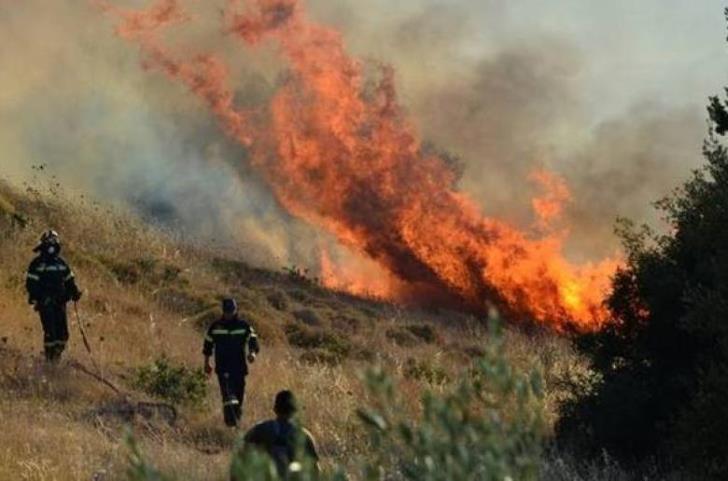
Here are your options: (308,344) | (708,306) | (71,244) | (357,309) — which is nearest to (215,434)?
(708,306)

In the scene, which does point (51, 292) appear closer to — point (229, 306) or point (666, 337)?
point (229, 306)

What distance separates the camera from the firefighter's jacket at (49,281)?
17516 mm

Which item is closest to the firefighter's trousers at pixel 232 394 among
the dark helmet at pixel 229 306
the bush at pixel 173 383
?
the dark helmet at pixel 229 306

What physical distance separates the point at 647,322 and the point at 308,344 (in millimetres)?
14702

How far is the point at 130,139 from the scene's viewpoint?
55375 millimetres

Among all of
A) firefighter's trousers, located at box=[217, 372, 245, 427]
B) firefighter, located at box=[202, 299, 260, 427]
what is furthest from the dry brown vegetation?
firefighter, located at box=[202, 299, 260, 427]

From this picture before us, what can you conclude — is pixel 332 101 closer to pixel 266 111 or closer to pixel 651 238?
pixel 266 111

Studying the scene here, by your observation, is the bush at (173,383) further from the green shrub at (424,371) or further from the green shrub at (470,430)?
the green shrub at (470,430)

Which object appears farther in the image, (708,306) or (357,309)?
(357,309)

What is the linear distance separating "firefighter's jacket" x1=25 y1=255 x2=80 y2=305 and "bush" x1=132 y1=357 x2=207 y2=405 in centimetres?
170

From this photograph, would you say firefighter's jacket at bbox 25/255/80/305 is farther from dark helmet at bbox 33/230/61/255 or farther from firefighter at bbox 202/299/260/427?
firefighter at bbox 202/299/260/427

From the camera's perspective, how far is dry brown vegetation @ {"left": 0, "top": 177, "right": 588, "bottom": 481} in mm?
12930

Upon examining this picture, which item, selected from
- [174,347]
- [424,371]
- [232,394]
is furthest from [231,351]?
[174,347]

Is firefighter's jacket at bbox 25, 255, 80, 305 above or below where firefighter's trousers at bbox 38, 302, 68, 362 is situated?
above
